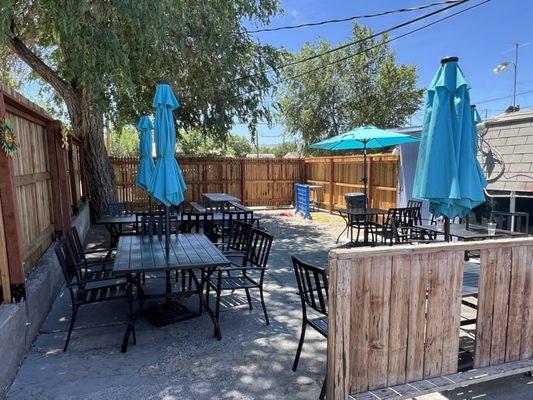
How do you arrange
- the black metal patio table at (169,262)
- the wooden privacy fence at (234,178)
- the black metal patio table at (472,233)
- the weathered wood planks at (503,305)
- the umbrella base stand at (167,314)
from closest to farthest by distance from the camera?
the weathered wood planks at (503,305)
the black metal patio table at (169,262)
the umbrella base stand at (167,314)
the black metal patio table at (472,233)
the wooden privacy fence at (234,178)

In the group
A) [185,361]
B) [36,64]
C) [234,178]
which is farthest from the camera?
[234,178]

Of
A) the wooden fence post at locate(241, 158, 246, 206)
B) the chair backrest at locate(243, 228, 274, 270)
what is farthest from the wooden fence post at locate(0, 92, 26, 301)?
the wooden fence post at locate(241, 158, 246, 206)

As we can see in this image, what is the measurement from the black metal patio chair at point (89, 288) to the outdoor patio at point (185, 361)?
209 millimetres

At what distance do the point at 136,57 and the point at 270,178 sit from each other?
7.53 m

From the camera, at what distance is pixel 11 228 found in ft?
9.37

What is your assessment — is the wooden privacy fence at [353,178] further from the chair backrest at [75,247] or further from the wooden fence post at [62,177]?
the chair backrest at [75,247]

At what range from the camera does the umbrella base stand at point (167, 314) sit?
138 inches

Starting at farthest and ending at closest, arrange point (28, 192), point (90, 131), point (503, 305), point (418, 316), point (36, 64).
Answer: point (90, 131) < point (36, 64) < point (28, 192) < point (503, 305) < point (418, 316)

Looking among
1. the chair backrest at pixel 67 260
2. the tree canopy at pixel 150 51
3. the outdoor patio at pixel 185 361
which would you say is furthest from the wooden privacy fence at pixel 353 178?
the chair backrest at pixel 67 260

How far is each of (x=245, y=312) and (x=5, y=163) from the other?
253 cm

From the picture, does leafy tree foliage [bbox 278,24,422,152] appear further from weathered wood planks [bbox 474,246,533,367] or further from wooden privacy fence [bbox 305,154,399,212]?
weathered wood planks [bbox 474,246,533,367]

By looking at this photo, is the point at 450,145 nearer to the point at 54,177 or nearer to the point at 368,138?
the point at 368,138

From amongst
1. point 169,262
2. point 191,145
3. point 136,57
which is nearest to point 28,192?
point 169,262

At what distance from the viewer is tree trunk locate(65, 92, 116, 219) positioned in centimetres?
818
